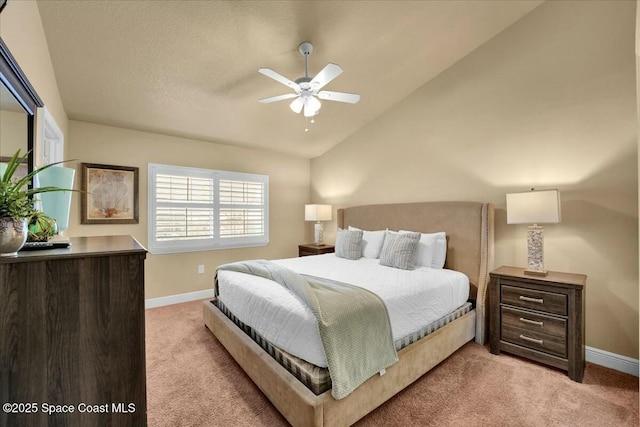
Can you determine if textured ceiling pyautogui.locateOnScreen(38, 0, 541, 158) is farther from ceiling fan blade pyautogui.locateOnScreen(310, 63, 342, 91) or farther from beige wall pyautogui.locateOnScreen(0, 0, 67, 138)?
ceiling fan blade pyautogui.locateOnScreen(310, 63, 342, 91)

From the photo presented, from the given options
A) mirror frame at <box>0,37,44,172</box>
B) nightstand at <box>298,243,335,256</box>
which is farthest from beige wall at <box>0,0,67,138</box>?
nightstand at <box>298,243,335,256</box>

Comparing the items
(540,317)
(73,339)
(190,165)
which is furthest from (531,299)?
(190,165)

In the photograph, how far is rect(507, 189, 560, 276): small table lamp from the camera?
233cm

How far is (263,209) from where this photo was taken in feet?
16.1

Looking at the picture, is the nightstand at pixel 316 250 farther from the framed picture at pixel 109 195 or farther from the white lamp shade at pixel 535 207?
the white lamp shade at pixel 535 207

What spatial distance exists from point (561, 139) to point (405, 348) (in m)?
2.43

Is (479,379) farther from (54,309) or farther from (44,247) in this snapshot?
(44,247)

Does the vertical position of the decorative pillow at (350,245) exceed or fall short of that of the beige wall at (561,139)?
it falls short

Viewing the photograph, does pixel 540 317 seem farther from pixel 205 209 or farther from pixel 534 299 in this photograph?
pixel 205 209

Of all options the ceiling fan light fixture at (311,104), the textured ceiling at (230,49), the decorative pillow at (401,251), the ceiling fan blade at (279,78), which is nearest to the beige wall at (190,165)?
the textured ceiling at (230,49)

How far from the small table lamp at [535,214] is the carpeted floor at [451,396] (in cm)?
88

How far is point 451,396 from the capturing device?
1.97 m

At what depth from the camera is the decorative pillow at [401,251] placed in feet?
9.59

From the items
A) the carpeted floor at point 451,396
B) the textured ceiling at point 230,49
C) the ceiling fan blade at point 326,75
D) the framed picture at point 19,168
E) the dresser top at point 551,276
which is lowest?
the carpeted floor at point 451,396
